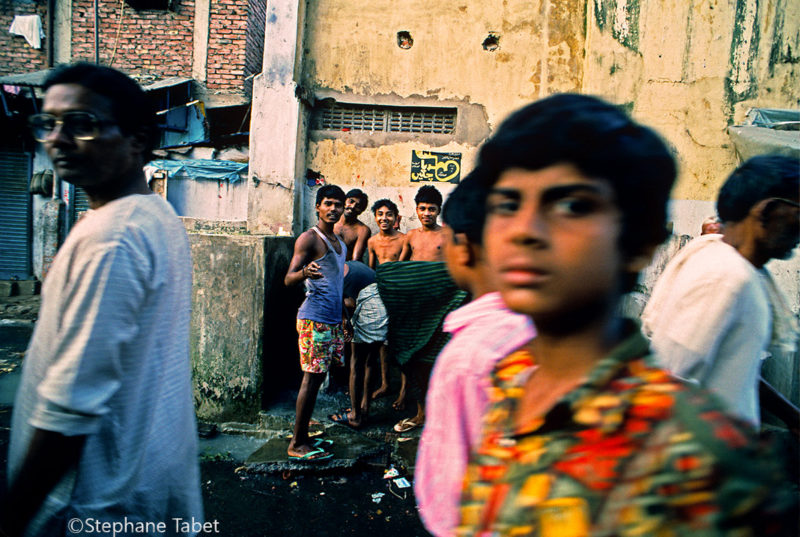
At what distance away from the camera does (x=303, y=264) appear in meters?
4.07

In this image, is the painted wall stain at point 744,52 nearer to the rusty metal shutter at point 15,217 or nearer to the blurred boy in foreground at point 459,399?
the blurred boy in foreground at point 459,399

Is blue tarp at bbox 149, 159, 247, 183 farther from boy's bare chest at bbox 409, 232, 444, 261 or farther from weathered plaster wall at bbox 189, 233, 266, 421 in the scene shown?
boy's bare chest at bbox 409, 232, 444, 261

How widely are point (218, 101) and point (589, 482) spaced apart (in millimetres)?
11526

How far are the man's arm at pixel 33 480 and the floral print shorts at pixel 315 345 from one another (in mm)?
2856

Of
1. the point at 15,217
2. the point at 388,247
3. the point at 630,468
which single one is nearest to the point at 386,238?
the point at 388,247

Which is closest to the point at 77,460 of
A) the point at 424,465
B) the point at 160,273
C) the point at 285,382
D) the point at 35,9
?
the point at 160,273

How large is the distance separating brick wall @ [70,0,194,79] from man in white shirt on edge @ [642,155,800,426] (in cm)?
1152

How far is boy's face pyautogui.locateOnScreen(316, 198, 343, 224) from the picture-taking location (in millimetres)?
4188

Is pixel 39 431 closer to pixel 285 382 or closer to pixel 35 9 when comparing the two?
pixel 285 382

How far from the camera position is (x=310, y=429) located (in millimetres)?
4398

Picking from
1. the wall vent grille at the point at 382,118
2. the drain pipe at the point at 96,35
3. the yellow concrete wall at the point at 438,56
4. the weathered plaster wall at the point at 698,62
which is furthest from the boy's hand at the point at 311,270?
the drain pipe at the point at 96,35

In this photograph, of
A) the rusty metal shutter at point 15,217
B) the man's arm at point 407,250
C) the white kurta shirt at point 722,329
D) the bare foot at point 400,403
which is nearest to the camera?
the white kurta shirt at point 722,329

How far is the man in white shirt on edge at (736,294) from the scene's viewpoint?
4.97 ft

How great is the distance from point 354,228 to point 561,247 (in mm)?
5431
